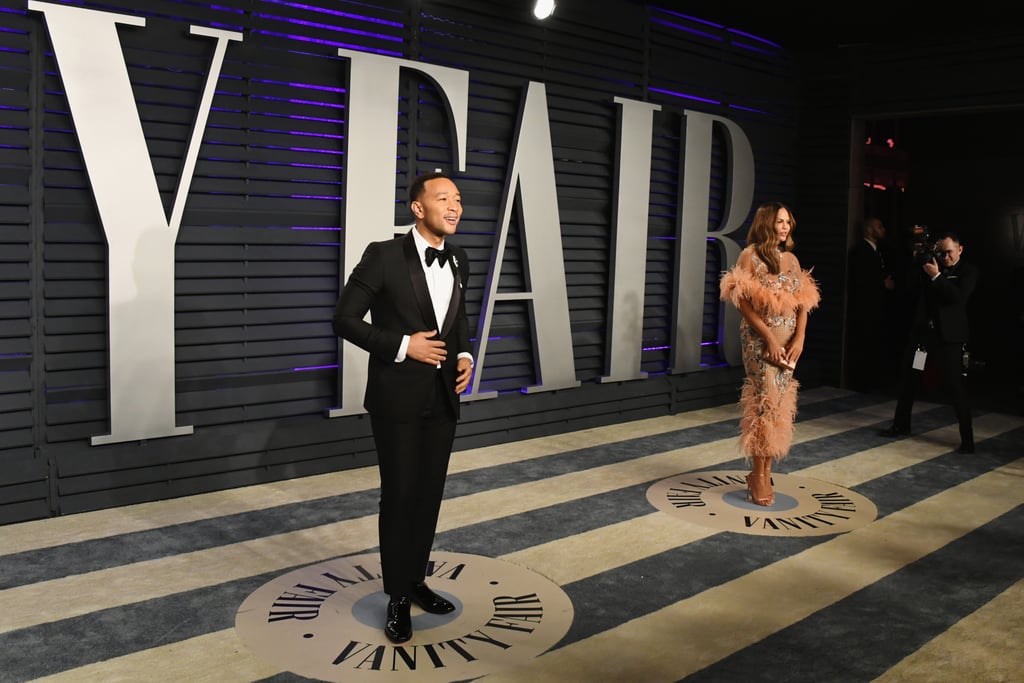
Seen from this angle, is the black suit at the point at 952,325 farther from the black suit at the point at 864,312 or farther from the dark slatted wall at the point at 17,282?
the dark slatted wall at the point at 17,282

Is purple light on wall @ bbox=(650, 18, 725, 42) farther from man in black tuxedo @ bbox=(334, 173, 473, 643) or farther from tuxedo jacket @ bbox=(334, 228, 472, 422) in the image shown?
tuxedo jacket @ bbox=(334, 228, 472, 422)

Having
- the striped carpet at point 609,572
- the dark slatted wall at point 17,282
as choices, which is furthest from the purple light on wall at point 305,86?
the striped carpet at point 609,572

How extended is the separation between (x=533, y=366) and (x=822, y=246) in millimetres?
4603

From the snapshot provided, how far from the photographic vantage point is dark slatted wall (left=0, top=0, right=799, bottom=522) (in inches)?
206

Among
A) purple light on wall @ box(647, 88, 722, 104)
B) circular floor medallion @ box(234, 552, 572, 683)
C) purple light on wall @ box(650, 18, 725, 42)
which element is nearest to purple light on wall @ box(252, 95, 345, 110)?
circular floor medallion @ box(234, 552, 572, 683)

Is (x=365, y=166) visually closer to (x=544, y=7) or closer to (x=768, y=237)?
(x=544, y=7)

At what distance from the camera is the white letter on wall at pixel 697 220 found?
8.94m

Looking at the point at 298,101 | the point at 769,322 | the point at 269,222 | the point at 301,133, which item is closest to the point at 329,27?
the point at 298,101

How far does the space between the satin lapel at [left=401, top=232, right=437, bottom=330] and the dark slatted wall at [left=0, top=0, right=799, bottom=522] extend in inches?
100

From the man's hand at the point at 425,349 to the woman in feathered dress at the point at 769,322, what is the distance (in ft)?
8.39

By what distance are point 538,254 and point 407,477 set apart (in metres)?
4.13

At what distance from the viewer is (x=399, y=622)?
3.73m

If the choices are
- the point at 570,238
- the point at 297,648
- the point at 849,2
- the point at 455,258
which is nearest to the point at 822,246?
the point at 849,2

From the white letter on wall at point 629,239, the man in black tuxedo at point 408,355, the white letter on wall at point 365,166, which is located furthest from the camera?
the white letter on wall at point 629,239
